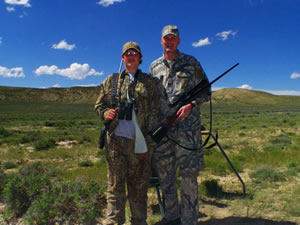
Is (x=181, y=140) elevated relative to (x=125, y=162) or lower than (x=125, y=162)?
elevated

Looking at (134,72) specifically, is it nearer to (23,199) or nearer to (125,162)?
(125,162)

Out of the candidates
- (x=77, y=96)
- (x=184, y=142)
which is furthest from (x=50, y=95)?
(x=184, y=142)

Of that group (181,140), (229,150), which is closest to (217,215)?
(181,140)

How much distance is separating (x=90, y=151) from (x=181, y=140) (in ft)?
29.8

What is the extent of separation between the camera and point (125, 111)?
2.73 m

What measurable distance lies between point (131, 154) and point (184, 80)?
4.13 ft

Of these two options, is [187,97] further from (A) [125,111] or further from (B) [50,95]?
(B) [50,95]

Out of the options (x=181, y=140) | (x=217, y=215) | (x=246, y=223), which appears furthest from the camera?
(x=217, y=215)

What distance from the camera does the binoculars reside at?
273 centimetres

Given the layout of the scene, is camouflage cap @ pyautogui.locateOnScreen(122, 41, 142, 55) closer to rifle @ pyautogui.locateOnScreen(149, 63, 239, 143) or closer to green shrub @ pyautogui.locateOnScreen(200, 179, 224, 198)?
rifle @ pyautogui.locateOnScreen(149, 63, 239, 143)

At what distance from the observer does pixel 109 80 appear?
2.93m

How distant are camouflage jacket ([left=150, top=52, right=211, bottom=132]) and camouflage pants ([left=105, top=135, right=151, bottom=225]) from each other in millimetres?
737

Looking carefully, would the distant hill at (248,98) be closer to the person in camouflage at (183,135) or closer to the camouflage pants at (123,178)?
the person in camouflage at (183,135)

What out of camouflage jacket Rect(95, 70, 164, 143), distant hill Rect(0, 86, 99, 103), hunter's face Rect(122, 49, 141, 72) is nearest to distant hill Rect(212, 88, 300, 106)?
distant hill Rect(0, 86, 99, 103)
